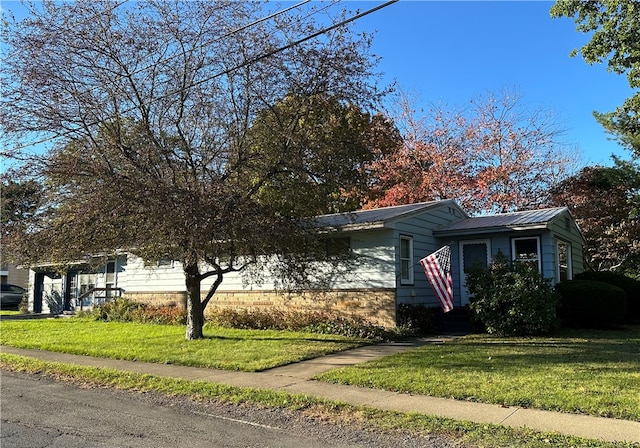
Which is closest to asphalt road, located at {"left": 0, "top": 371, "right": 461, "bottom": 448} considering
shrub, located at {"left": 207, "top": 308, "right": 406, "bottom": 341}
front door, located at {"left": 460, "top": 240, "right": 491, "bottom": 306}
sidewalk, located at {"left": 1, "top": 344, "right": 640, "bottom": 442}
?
sidewalk, located at {"left": 1, "top": 344, "right": 640, "bottom": 442}

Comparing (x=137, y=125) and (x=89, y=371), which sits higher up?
(x=137, y=125)

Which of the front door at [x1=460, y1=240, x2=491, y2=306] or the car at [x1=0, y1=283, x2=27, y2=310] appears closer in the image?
the front door at [x1=460, y1=240, x2=491, y2=306]

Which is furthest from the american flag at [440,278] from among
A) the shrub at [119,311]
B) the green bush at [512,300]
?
the shrub at [119,311]

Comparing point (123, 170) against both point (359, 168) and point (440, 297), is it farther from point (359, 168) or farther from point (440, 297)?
point (440, 297)

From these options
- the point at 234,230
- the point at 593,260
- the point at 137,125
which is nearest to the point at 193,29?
the point at 137,125

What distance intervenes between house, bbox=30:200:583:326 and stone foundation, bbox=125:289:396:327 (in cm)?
3

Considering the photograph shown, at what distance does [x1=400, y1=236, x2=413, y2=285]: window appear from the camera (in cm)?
1482

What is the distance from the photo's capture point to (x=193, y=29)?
11.2 meters

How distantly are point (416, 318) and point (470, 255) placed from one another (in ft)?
11.5

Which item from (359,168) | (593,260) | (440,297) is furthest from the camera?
(593,260)

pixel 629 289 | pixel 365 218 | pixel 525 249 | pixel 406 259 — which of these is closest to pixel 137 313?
pixel 365 218

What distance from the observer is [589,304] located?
46.9 feet

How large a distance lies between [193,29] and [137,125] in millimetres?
2433

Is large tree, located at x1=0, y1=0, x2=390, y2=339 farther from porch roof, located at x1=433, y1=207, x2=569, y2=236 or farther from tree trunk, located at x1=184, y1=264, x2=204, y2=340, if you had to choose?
porch roof, located at x1=433, y1=207, x2=569, y2=236
